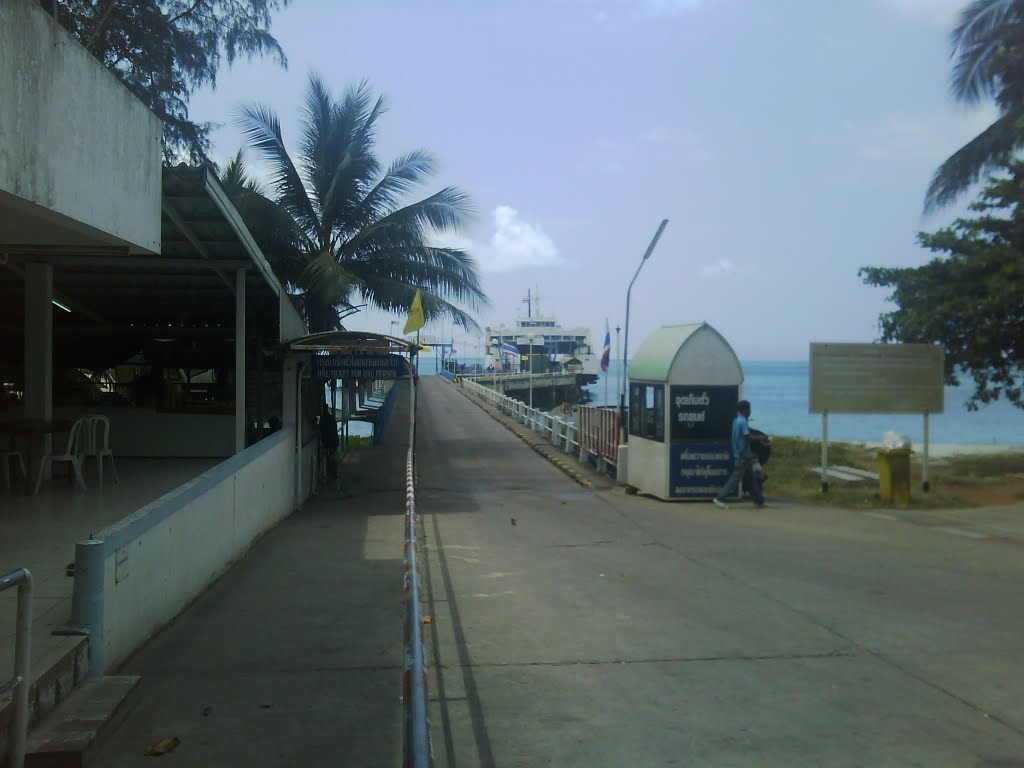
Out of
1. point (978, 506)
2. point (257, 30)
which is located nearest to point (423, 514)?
point (978, 506)

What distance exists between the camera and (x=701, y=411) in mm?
15031

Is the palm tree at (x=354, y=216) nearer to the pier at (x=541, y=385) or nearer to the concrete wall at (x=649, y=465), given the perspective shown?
the concrete wall at (x=649, y=465)

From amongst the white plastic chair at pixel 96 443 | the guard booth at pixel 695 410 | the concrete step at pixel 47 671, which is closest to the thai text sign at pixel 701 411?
the guard booth at pixel 695 410

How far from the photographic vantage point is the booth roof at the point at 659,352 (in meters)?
14.9

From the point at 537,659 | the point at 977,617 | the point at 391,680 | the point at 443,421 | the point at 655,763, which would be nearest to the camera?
the point at 655,763

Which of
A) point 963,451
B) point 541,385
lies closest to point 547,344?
point 541,385

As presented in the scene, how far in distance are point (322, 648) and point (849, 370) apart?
11684mm

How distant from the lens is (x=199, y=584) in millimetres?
7863

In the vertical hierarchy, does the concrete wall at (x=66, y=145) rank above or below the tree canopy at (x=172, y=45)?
below

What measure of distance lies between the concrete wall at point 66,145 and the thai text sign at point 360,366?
7.15 meters

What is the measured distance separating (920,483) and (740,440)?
17.4 ft

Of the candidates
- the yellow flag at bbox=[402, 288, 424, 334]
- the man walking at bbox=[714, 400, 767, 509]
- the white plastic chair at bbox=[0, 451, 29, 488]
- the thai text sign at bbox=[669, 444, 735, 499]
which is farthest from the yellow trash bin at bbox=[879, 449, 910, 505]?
the white plastic chair at bbox=[0, 451, 29, 488]

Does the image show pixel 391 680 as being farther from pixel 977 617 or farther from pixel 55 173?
pixel 977 617

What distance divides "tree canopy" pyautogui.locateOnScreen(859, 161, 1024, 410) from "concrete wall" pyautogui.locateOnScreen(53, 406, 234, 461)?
13.0 meters
